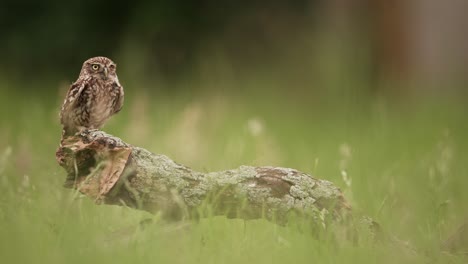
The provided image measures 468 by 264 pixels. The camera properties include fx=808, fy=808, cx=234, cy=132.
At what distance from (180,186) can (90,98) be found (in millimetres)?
664

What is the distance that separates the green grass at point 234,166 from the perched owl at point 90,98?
13.7 inches

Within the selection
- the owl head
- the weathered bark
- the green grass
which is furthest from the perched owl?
the green grass

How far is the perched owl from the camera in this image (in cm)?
376

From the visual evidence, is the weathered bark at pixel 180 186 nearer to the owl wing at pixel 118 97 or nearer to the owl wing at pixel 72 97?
the owl wing at pixel 72 97

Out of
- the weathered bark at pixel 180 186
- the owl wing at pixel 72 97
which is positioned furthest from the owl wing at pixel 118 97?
the weathered bark at pixel 180 186

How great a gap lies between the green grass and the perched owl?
35 cm

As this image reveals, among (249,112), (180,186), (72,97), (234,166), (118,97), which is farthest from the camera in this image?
(249,112)

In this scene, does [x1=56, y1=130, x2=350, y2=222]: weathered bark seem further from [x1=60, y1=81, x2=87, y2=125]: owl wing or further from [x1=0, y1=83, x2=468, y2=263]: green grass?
[x1=60, y1=81, x2=87, y2=125]: owl wing

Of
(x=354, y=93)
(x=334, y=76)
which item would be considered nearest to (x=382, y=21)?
(x=334, y=76)

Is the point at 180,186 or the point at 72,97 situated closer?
the point at 180,186

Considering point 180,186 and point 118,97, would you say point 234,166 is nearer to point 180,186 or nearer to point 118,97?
point 118,97

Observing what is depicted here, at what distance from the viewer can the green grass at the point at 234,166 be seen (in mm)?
3346

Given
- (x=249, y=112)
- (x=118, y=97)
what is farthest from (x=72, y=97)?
(x=249, y=112)

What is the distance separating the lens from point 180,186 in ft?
11.4
